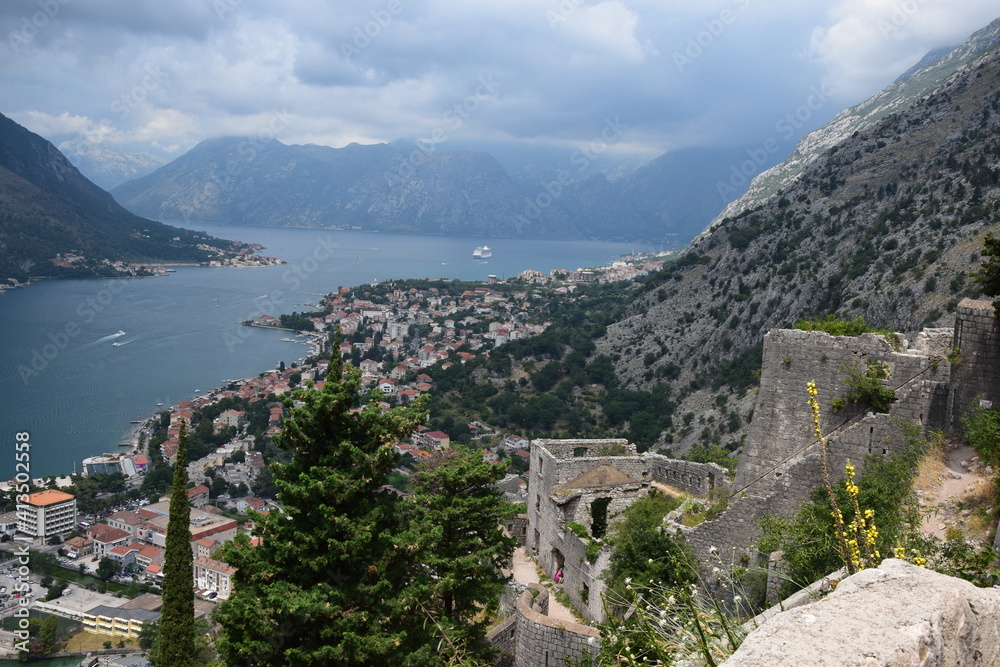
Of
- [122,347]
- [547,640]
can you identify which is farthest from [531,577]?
[122,347]

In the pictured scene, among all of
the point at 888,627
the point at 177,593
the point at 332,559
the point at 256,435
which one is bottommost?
the point at 256,435

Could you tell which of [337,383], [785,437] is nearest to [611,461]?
[785,437]

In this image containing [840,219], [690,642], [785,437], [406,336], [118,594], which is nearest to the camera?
[690,642]

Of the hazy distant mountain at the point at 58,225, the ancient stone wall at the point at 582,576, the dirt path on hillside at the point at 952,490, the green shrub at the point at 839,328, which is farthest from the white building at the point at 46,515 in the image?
the hazy distant mountain at the point at 58,225

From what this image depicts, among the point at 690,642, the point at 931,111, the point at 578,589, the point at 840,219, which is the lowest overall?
the point at 578,589

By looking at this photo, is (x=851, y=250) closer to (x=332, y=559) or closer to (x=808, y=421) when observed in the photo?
(x=808, y=421)

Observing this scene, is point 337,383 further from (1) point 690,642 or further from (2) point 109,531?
(2) point 109,531
